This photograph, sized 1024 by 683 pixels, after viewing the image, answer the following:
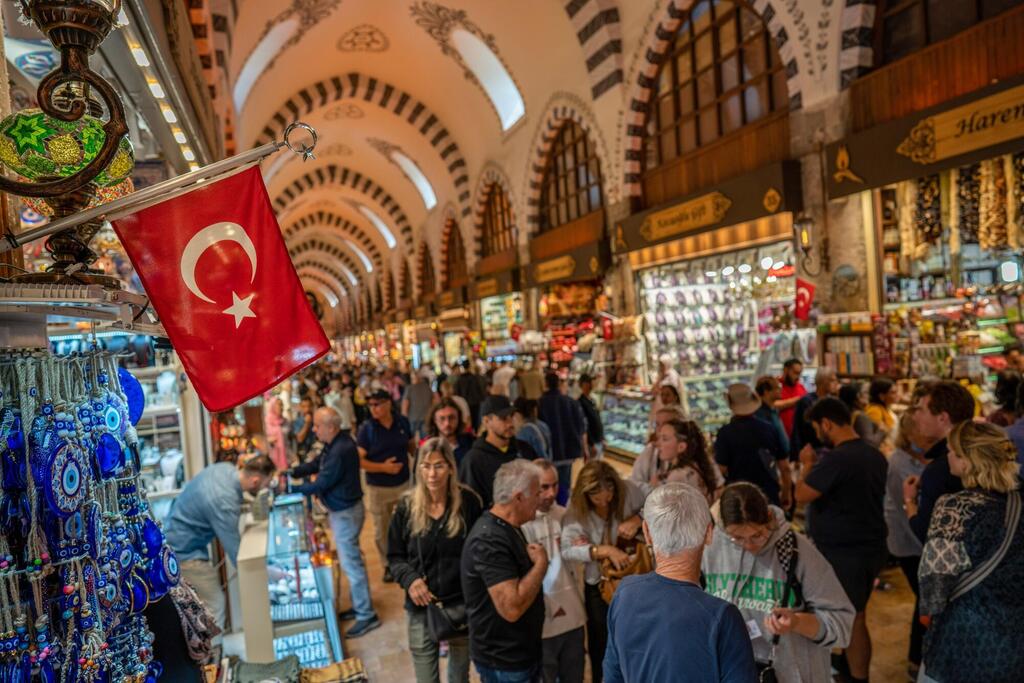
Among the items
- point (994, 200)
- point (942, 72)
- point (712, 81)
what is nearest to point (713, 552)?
point (942, 72)

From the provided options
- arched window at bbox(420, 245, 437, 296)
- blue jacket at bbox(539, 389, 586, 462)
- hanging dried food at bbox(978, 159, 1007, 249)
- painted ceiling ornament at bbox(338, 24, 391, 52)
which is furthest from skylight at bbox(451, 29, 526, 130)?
arched window at bbox(420, 245, 437, 296)

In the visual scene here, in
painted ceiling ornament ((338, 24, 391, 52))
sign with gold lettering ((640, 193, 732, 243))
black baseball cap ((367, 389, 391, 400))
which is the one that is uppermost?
painted ceiling ornament ((338, 24, 391, 52))

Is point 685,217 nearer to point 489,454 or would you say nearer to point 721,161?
point 721,161

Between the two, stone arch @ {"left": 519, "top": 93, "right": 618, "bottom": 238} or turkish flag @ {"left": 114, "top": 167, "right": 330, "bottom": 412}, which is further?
stone arch @ {"left": 519, "top": 93, "right": 618, "bottom": 238}

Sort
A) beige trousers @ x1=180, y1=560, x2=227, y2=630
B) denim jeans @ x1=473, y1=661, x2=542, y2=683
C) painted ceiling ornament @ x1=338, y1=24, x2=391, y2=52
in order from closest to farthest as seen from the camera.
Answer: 1. denim jeans @ x1=473, y1=661, x2=542, y2=683
2. beige trousers @ x1=180, y1=560, x2=227, y2=630
3. painted ceiling ornament @ x1=338, y1=24, x2=391, y2=52

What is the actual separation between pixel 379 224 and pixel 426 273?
5093 millimetres

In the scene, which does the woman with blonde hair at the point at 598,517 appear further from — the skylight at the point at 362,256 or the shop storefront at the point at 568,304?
the skylight at the point at 362,256

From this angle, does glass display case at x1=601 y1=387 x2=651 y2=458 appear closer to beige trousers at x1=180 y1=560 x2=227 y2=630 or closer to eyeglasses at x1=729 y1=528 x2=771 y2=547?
beige trousers at x1=180 y1=560 x2=227 y2=630

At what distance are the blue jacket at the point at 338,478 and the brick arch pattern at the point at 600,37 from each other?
21.6ft

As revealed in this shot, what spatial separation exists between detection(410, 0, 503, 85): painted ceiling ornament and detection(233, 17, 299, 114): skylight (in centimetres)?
200

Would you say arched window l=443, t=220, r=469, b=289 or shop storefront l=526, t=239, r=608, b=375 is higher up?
arched window l=443, t=220, r=469, b=289

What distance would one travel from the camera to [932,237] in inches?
243

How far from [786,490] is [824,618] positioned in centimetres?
285

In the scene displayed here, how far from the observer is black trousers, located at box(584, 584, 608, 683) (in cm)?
304
